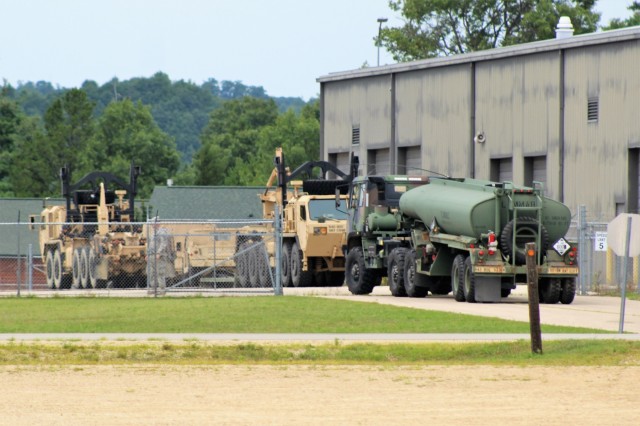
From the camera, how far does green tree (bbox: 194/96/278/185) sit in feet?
401

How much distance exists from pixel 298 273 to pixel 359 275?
6.37 meters

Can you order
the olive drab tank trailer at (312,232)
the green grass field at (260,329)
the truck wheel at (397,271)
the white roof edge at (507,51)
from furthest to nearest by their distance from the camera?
the white roof edge at (507,51) < the olive drab tank trailer at (312,232) < the truck wheel at (397,271) < the green grass field at (260,329)

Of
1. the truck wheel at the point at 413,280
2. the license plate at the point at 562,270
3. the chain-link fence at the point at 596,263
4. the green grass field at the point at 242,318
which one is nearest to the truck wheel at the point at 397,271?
the truck wheel at the point at 413,280

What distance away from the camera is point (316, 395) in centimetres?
1758

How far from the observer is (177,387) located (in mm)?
18438

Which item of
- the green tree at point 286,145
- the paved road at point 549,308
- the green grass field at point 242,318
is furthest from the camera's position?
the green tree at point 286,145

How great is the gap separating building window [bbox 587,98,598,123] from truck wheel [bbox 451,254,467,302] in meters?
15.9

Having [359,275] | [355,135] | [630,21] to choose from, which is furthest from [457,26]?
[359,275]

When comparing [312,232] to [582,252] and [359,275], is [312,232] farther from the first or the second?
[582,252]

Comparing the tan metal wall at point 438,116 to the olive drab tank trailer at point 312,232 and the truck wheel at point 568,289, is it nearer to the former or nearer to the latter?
the olive drab tank trailer at point 312,232

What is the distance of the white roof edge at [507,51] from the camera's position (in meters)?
49.4

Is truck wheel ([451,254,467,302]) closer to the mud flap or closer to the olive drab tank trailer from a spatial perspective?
the mud flap

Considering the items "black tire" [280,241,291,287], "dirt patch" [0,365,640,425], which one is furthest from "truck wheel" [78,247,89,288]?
"dirt patch" [0,365,640,425]

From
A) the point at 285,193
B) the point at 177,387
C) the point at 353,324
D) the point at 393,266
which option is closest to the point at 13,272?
the point at 285,193
